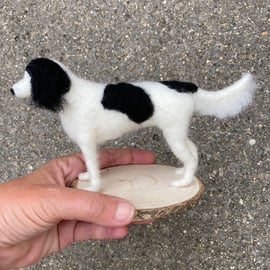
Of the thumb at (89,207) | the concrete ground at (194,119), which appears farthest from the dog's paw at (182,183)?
the concrete ground at (194,119)

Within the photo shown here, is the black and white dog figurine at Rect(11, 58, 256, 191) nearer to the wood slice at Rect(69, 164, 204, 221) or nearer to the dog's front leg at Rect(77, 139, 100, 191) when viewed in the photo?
the dog's front leg at Rect(77, 139, 100, 191)

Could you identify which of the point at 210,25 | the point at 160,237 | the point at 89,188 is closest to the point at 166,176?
the point at 89,188

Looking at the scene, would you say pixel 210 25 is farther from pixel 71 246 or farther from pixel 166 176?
pixel 71 246

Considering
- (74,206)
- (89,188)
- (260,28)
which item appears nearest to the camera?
(74,206)

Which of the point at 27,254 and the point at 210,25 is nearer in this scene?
the point at 27,254

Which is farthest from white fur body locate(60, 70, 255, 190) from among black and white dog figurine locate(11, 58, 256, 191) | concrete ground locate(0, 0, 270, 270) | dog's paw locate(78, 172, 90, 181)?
concrete ground locate(0, 0, 270, 270)

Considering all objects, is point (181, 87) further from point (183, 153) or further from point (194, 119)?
point (194, 119)

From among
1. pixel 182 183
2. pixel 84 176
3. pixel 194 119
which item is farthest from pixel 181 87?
pixel 194 119

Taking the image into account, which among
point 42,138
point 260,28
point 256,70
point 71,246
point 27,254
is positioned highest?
point 260,28
